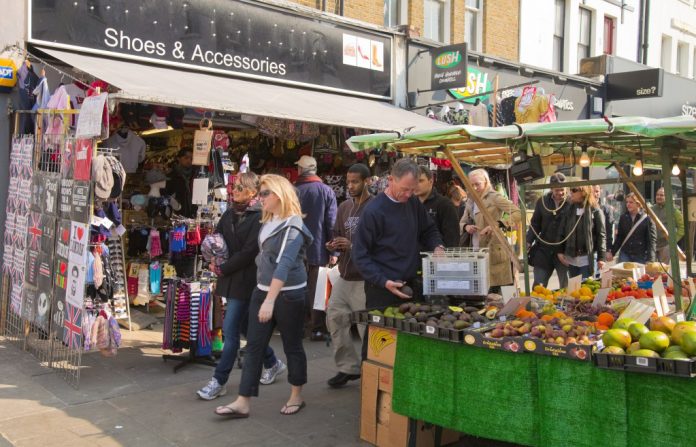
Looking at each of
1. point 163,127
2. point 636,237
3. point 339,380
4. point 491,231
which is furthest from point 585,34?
point 339,380

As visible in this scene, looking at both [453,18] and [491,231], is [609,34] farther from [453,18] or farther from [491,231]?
[491,231]

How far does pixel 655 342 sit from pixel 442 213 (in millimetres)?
2564

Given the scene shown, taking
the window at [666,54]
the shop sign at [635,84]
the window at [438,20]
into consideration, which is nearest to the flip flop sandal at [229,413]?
the window at [438,20]

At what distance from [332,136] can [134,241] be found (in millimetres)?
3322

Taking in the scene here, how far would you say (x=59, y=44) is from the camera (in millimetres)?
7664

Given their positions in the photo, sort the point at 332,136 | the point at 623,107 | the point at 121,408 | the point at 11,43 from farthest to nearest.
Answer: the point at 623,107
the point at 332,136
the point at 11,43
the point at 121,408

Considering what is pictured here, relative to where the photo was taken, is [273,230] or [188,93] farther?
[188,93]

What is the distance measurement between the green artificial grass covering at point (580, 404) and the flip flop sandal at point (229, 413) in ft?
7.67

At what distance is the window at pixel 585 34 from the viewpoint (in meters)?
17.5

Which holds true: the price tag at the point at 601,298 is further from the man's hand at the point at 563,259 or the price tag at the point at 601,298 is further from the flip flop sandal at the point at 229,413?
the man's hand at the point at 563,259

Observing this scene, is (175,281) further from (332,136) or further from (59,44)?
(332,136)

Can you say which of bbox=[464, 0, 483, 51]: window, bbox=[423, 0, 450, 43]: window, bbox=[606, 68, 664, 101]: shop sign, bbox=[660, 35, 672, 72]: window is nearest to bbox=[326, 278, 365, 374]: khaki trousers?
bbox=[423, 0, 450, 43]: window

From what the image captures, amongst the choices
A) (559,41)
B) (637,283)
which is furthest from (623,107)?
(637,283)

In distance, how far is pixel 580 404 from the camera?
3.70m
